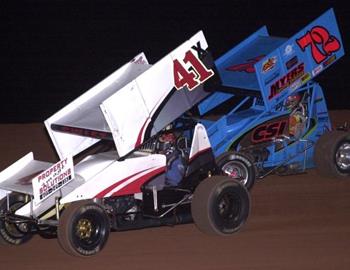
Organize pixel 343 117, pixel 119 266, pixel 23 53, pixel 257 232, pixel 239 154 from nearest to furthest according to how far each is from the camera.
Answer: pixel 119 266 < pixel 257 232 < pixel 239 154 < pixel 343 117 < pixel 23 53

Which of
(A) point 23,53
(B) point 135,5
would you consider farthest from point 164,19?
(A) point 23,53

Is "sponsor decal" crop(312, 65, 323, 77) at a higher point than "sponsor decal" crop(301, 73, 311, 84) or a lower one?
higher

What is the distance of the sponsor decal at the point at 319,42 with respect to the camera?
468 inches

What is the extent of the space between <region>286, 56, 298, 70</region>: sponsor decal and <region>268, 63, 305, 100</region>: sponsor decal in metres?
0.05

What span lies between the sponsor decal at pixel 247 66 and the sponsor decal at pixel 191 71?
2.36 metres

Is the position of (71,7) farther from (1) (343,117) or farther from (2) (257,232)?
(2) (257,232)

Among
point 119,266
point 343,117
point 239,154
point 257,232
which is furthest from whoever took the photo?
point 343,117

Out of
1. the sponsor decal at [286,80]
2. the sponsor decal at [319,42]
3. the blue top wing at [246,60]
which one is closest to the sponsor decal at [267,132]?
the sponsor decal at [286,80]

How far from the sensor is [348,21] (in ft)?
53.2

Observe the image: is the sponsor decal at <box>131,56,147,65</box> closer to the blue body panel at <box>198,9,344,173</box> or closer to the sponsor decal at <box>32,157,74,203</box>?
A: the blue body panel at <box>198,9,344,173</box>

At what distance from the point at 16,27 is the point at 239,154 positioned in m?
6.01

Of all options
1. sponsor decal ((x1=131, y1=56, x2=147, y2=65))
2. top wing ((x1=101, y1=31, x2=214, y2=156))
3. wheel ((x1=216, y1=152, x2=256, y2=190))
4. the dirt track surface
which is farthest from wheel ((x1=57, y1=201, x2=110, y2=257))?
wheel ((x1=216, y1=152, x2=256, y2=190))

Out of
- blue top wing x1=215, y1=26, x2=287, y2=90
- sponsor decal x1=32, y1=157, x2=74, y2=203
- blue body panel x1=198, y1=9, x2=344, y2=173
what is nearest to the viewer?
sponsor decal x1=32, y1=157, x2=74, y2=203

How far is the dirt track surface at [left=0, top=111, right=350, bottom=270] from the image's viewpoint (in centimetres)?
929
